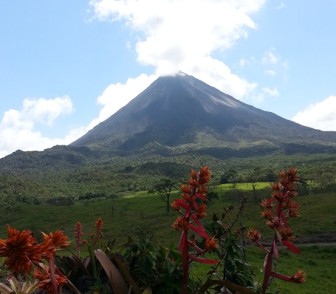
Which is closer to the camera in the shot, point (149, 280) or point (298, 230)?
point (149, 280)

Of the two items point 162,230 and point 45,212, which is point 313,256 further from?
point 45,212

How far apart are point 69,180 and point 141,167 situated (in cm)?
2999

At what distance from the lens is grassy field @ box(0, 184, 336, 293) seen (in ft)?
75.5

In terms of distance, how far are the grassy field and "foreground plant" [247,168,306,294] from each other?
1.44 meters

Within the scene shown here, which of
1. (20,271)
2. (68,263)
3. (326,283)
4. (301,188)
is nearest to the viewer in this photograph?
(20,271)

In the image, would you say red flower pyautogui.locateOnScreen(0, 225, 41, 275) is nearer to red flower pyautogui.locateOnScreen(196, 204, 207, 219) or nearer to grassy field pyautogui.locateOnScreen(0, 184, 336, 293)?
red flower pyautogui.locateOnScreen(196, 204, 207, 219)

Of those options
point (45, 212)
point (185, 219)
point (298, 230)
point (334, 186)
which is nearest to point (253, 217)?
point (298, 230)

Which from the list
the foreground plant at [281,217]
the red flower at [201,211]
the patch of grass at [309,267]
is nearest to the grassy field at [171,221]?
the patch of grass at [309,267]

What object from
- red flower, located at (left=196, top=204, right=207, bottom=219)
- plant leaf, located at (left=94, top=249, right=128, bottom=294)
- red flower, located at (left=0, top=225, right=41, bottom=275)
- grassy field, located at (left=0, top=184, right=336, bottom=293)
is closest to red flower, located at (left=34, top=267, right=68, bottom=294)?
red flower, located at (left=0, top=225, right=41, bottom=275)

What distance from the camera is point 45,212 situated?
258 feet

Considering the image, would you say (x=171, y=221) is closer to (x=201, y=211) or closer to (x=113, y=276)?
(x=113, y=276)

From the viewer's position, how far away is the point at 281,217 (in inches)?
89.4

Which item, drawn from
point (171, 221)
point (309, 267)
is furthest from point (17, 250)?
point (171, 221)

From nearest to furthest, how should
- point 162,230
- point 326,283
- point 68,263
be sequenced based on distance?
point 68,263 → point 326,283 → point 162,230
